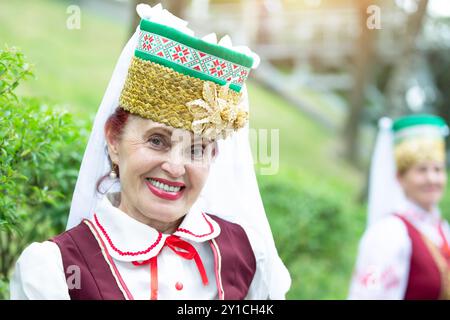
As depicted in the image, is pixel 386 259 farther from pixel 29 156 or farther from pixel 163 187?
pixel 29 156

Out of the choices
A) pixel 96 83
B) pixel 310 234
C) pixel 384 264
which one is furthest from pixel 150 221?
pixel 96 83

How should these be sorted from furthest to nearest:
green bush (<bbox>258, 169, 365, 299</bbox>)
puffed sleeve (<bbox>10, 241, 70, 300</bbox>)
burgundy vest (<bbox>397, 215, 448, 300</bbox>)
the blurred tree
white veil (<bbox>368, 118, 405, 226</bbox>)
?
the blurred tree
green bush (<bbox>258, 169, 365, 299</bbox>)
white veil (<bbox>368, 118, 405, 226</bbox>)
burgundy vest (<bbox>397, 215, 448, 300</bbox>)
puffed sleeve (<bbox>10, 241, 70, 300</bbox>)

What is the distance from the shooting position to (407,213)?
4.02 m

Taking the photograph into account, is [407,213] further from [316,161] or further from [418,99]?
[418,99]

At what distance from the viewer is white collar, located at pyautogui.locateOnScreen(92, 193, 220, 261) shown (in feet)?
7.27

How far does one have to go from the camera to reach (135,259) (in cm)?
220

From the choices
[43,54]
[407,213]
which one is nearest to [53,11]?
[43,54]

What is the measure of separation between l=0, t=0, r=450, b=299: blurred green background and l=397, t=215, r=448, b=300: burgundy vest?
190cm

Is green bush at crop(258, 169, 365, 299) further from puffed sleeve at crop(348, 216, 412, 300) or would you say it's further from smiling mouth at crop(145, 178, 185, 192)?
smiling mouth at crop(145, 178, 185, 192)

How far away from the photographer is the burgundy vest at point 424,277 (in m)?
3.68

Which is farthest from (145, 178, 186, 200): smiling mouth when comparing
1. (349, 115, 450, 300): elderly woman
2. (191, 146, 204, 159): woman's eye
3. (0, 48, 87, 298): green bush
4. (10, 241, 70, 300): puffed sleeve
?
(349, 115, 450, 300): elderly woman

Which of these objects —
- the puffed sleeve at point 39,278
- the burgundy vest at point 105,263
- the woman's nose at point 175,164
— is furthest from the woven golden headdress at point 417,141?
the puffed sleeve at point 39,278

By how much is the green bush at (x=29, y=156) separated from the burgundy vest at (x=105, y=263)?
0.40 meters
